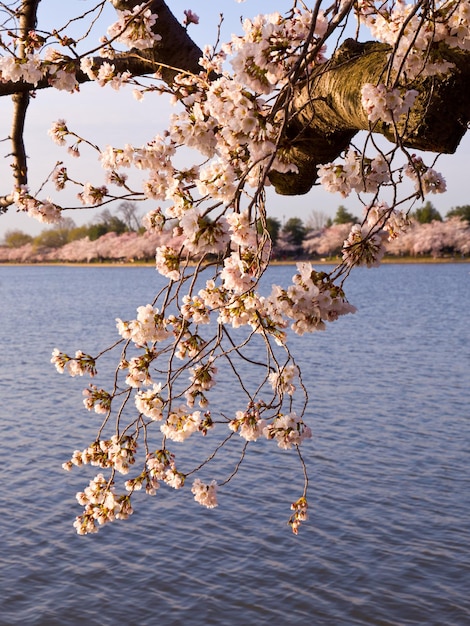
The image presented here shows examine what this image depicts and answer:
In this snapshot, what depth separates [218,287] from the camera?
3266 millimetres

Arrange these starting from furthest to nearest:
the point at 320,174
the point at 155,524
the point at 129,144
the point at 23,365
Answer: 1. the point at 23,365
2. the point at 155,524
3. the point at 129,144
4. the point at 320,174

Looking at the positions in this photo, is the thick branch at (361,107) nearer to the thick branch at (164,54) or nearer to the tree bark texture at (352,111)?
the tree bark texture at (352,111)

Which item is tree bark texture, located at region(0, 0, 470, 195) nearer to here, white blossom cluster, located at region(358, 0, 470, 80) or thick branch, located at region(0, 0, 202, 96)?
white blossom cluster, located at region(358, 0, 470, 80)

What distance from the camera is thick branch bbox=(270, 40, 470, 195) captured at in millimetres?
2746

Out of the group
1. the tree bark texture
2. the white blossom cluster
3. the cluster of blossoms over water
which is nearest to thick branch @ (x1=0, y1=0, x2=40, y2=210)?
the cluster of blossoms over water

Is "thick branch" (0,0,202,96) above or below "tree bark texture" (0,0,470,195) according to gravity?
above

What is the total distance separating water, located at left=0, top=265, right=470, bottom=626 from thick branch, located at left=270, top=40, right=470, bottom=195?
6.34m

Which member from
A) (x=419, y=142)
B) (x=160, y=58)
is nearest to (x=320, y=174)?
(x=419, y=142)

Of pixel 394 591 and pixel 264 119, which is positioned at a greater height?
pixel 264 119

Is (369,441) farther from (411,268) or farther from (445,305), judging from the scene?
(411,268)

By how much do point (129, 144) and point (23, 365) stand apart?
2147 centimetres

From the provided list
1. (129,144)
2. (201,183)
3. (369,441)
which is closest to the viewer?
(201,183)

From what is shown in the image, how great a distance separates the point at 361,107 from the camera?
2861 millimetres

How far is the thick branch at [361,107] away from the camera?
2.75 metres
